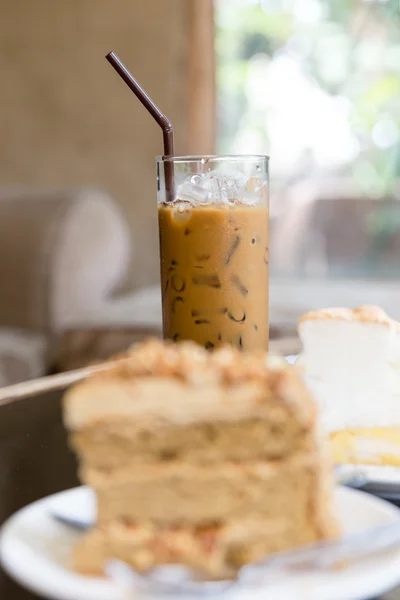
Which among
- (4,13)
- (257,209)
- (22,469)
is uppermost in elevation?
(4,13)

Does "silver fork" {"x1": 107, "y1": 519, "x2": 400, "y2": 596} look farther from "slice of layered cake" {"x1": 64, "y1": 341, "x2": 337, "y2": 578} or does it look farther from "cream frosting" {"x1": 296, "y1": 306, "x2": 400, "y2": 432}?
"cream frosting" {"x1": 296, "y1": 306, "x2": 400, "y2": 432}

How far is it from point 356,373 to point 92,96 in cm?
341

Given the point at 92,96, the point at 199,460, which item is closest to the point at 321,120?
the point at 92,96

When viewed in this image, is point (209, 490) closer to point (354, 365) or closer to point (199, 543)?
point (199, 543)

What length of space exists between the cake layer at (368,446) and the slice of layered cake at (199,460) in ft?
1.10

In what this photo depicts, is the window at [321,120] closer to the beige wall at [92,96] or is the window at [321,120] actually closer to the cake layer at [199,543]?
the beige wall at [92,96]

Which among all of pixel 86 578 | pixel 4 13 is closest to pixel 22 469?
pixel 86 578

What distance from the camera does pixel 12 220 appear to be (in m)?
3.18

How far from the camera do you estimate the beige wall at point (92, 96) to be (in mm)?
4047

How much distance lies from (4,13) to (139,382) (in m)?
Result: 4.01

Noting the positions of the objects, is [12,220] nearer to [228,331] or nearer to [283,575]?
[228,331]

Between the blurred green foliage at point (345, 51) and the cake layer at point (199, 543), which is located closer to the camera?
the cake layer at point (199, 543)

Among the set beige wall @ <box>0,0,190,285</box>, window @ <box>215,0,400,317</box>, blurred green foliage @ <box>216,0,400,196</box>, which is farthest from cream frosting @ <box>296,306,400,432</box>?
blurred green foliage @ <box>216,0,400,196</box>

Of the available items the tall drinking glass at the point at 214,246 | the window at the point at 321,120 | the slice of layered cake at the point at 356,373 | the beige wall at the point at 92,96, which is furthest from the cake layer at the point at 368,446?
the beige wall at the point at 92,96
